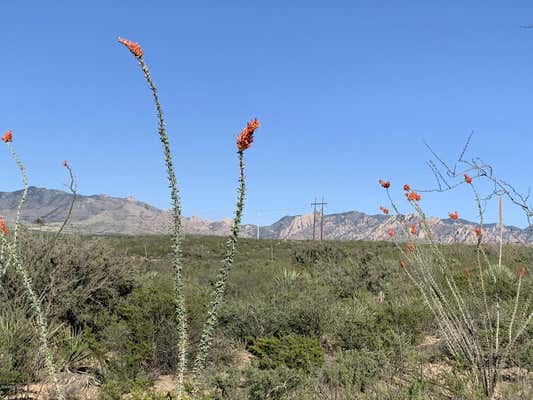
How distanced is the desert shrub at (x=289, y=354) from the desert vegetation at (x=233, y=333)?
2cm

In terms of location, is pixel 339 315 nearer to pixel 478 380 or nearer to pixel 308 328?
pixel 308 328

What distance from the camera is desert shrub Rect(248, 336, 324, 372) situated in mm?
6526

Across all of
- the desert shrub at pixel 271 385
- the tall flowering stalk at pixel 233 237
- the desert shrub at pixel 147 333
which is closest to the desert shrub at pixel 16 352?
the desert shrub at pixel 147 333

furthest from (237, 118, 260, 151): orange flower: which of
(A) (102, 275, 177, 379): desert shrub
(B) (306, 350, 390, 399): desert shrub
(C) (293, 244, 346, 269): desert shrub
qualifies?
(C) (293, 244, 346, 269): desert shrub

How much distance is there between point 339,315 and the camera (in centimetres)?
948

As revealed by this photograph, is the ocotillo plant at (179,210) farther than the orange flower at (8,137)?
No

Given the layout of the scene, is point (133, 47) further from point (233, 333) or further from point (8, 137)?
point (233, 333)

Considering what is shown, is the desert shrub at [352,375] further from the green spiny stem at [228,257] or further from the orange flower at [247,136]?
the orange flower at [247,136]

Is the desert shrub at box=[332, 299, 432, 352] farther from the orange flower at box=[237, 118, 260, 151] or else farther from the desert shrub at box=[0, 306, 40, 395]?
the orange flower at box=[237, 118, 260, 151]

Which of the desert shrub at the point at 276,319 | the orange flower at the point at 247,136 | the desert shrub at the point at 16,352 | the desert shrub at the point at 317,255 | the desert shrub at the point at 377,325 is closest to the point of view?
the orange flower at the point at 247,136

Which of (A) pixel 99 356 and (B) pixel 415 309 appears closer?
(A) pixel 99 356

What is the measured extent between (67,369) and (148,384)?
135 cm

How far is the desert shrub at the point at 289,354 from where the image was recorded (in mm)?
6526

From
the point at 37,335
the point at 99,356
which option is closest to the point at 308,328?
the point at 99,356
